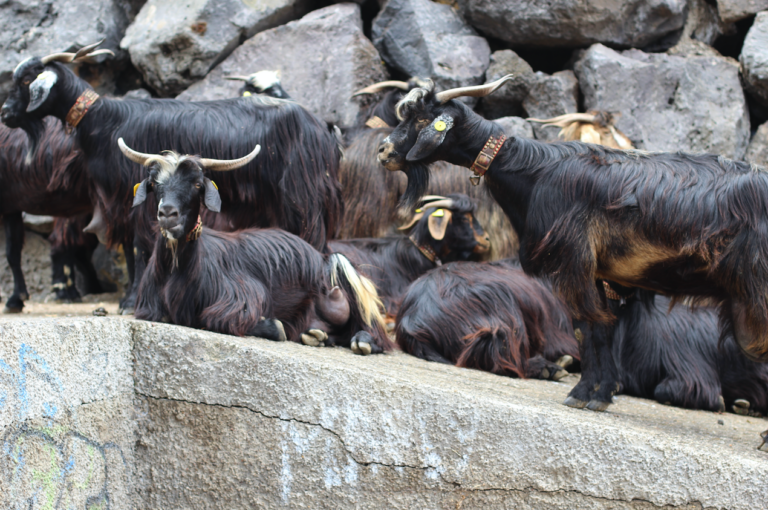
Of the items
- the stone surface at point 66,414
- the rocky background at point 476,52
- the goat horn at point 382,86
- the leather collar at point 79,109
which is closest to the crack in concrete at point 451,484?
the stone surface at point 66,414

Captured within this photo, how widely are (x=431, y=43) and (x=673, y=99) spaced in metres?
2.47

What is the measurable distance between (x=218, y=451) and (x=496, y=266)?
9.64 feet

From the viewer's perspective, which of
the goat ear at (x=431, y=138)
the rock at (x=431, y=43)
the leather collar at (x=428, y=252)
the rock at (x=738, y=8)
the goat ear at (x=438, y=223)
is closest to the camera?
the goat ear at (x=431, y=138)

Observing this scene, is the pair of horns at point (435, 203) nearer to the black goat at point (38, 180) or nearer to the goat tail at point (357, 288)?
the goat tail at point (357, 288)

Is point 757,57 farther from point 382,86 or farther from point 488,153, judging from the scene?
point 488,153

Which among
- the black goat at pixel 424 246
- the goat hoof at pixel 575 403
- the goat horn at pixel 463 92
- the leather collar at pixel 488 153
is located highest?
the goat horn at pixel 463 92

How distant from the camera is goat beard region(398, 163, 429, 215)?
4.30m

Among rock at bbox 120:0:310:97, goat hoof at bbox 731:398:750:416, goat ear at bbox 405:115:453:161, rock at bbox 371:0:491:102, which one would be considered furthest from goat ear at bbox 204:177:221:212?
rock at bbox 371:0:491:102

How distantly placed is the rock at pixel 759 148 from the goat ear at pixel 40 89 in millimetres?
6297

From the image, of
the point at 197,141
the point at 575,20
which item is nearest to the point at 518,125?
the point at 575,20

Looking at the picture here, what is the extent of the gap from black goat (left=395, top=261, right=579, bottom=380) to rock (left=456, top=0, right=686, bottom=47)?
10.3 feet

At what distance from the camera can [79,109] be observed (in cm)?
534

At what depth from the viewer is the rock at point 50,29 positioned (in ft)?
26.1

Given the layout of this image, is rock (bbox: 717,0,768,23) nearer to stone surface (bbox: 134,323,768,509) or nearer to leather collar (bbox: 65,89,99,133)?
stone surface (bbox: 134,323,768,509)
